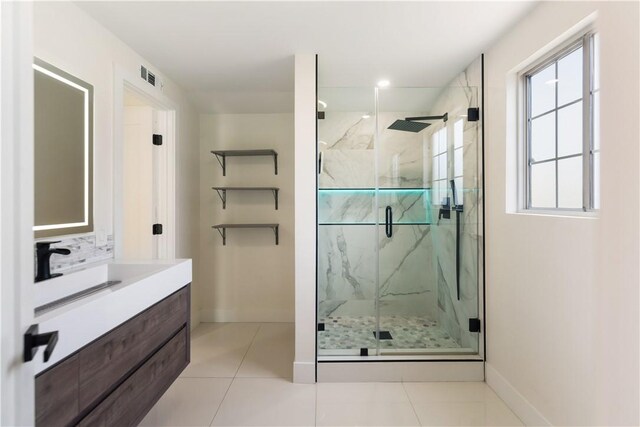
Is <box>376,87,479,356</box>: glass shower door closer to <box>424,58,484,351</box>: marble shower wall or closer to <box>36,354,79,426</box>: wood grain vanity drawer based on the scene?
<box>424,58,484,351</box>: marble shower wall

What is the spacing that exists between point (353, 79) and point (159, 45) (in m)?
1.50

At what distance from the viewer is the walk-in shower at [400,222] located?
8.52 ft

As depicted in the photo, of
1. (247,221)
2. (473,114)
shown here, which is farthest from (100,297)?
(473,114)

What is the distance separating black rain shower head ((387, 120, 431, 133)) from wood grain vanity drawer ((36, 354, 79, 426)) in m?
2.42

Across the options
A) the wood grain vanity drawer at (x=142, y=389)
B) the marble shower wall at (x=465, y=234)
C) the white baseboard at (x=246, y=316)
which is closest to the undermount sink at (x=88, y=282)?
the wood grain vanity drawer at (x=142, y=389)

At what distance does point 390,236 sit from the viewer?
2.80 meters

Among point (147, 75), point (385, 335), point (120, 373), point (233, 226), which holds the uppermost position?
point (147, 75)

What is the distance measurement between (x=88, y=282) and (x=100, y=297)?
64 cm

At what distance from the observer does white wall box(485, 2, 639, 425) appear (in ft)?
1.35

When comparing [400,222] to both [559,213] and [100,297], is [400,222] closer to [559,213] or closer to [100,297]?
[559,213]

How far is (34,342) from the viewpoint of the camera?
64cm

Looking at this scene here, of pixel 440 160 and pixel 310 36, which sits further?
pixel 440 160

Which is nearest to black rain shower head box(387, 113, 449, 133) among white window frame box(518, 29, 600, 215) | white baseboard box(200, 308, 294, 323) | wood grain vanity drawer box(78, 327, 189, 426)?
white window frame box(518, 29, 600, 215)

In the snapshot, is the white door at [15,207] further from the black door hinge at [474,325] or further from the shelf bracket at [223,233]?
the shelf bracket at [223,233]
